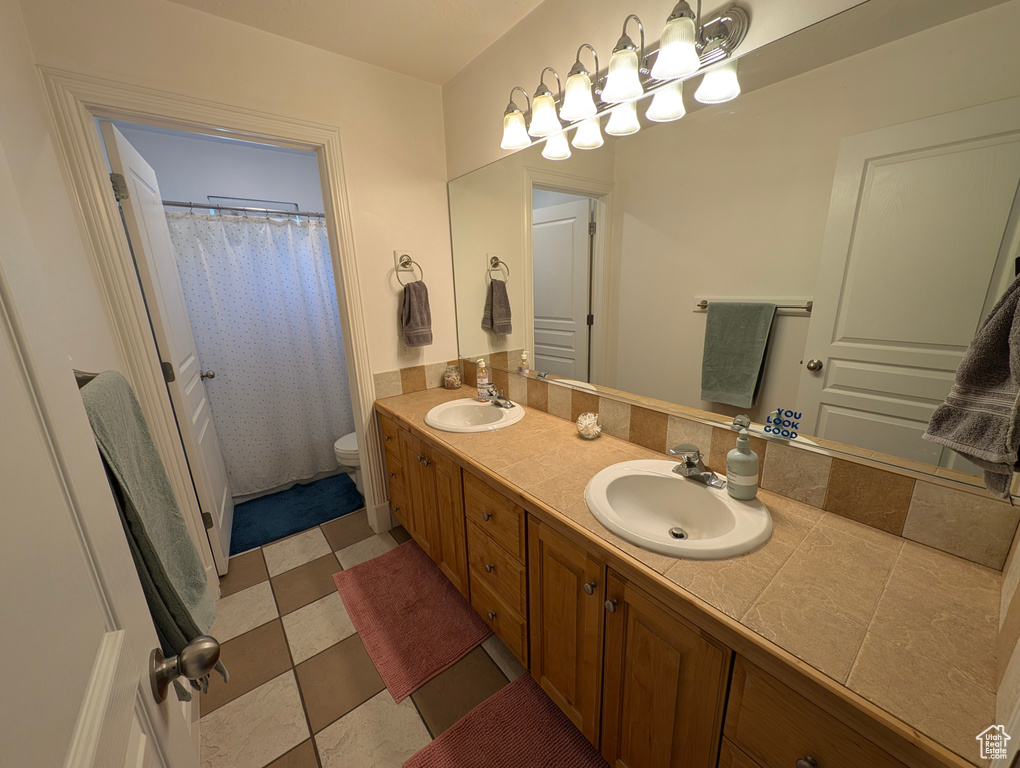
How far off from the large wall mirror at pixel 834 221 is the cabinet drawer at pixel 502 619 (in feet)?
2.79

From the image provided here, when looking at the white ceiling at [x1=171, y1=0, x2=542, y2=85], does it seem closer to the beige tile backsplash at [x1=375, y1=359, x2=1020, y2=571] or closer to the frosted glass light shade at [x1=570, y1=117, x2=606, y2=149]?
the frosted glass light shade at [x1=570, y1=117, x2=606, y2=149]

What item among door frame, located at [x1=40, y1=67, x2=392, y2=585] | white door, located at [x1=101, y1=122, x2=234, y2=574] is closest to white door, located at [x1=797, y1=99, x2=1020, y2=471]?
door frame, located at [x1=40, y1=67, x2=392, y2=585]

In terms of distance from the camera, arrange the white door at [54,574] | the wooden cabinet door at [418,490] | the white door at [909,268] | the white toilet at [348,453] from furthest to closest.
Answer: the white toilet at [348,453] → the wooden cabinet door at [418,490] → the white door at [909,268] → the white door at [54,574]

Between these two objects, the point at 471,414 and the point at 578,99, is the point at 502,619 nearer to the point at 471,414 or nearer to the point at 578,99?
the point at 471,414

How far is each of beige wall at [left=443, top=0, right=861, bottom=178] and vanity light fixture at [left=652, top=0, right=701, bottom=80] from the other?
3.6 inches

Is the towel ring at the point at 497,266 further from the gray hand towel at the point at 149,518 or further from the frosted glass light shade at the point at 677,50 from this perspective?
the gray hand towel at the point at 149,518

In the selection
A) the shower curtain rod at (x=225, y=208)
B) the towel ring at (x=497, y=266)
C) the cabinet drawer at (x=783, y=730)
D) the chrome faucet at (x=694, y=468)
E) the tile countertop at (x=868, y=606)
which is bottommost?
the cabinet drawer at (x=783, y=730)

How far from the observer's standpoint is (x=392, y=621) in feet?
5.32

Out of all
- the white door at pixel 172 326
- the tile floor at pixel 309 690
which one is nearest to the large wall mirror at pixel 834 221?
the tile floor at pixel 309 690

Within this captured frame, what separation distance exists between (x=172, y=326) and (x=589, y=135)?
73.5 inches

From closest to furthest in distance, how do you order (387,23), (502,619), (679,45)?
1. (679,45)
2. (502,619)
3. (387,23)

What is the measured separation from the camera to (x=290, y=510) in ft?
7.98

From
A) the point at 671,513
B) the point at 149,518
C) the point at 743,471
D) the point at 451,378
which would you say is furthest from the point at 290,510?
the point at 743,471

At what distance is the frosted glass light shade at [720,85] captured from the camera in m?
1.02
